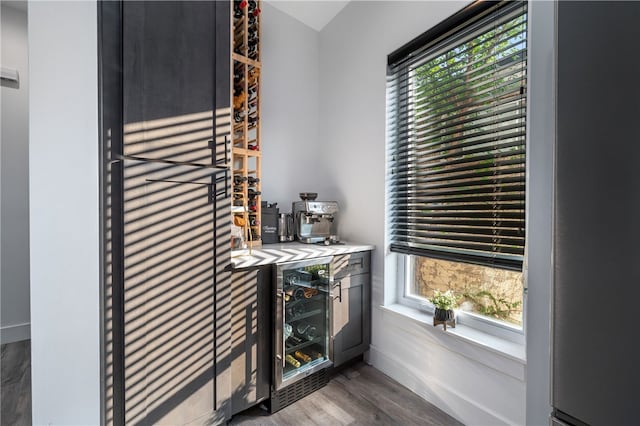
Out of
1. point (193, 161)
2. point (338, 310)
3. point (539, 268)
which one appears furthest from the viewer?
point (338, 310)

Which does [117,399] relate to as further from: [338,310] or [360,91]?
[360,91]

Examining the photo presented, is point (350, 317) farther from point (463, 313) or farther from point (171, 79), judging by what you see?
point (171, 79)

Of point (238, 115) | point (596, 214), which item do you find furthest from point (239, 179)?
point (596, 214)

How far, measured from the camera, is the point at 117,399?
3.84 feet

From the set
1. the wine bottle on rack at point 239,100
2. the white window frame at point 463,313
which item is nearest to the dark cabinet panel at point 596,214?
the white window frame at point 463,313

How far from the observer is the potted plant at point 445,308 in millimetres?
1646

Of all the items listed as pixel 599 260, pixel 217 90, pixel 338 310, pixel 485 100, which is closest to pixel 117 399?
pixel 338 310

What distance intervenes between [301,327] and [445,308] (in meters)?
0.95

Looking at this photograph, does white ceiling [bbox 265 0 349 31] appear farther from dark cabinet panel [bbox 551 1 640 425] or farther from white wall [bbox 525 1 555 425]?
dark cabinet panel [bbox 551 1 640 425]

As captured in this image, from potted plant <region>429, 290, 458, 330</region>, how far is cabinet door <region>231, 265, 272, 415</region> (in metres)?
1.00

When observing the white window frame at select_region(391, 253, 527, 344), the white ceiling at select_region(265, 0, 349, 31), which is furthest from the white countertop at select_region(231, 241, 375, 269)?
the white ceiling at select_region(265, 0, 349, 31)

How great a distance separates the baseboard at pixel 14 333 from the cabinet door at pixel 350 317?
257cm

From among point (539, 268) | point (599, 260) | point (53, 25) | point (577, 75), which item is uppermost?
point (53, 25)

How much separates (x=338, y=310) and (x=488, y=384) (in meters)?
0.92
